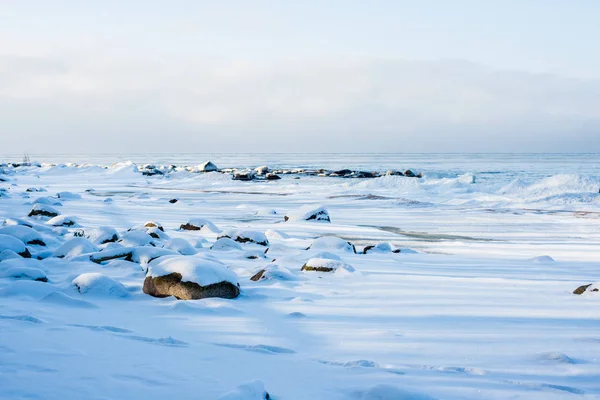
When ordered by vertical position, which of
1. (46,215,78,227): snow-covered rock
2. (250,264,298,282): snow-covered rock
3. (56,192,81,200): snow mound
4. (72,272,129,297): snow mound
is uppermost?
(72,272,129,297): snow mound

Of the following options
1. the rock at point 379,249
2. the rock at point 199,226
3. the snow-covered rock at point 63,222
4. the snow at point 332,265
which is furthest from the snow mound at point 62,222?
the snow at point 332,265

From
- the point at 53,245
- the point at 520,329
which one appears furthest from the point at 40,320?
the point at 53,245

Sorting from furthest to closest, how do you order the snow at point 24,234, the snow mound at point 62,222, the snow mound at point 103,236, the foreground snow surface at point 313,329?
the snow mound at point 62,222 < the snow mound at point 103,236 < the snow at point 24,234 < the foreground snow surface at point 313,329

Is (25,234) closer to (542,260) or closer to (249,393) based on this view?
(249,393)

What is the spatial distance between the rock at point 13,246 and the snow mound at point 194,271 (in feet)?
7.93

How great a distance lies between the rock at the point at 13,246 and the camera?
6.50m

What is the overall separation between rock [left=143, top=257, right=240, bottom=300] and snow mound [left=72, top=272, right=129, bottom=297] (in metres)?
0.23

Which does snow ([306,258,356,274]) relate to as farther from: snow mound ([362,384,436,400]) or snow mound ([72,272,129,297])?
snow mound ([362,384,436,400])

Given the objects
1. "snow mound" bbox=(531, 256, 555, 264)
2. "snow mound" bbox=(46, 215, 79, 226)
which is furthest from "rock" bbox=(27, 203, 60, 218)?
"snow mound" bbox=(531, 256, 555, 264)

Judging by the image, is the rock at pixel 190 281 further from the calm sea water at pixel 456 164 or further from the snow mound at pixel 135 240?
the calm sea water at pixel 456 164

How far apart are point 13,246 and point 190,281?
302 cm

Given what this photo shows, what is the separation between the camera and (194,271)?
4.95 meters

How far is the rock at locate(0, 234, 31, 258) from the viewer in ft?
21.3

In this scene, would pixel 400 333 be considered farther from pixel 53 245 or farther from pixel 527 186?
pixel 527 186
